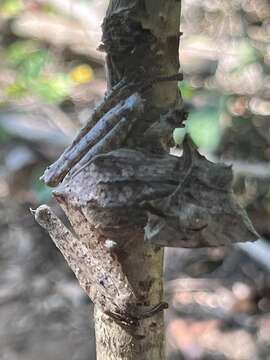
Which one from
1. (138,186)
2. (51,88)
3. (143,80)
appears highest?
(143,80)

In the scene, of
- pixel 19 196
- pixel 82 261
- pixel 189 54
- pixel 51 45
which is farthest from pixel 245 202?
pixel 82 261

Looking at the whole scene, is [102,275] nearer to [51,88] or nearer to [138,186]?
[138,186]

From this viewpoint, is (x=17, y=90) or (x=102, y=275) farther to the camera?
(x=17, y=90)

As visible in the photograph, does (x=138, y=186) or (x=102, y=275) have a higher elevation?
(x=138, y=186)

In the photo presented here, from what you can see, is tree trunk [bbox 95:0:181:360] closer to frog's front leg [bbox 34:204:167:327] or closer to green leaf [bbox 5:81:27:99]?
frog's front leg [bbox 34:204:167:327]

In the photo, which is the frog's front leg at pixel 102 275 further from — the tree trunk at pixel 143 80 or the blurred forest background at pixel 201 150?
the blurred forest background at pixel 201 150

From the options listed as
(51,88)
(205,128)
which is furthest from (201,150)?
(51,88)

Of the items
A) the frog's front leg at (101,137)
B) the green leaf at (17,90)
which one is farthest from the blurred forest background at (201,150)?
the frog's front leg at (101,137)

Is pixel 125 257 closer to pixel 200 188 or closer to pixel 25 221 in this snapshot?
pixel 200 188
